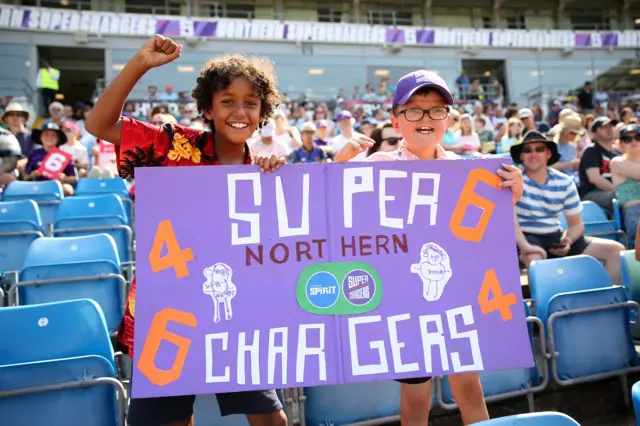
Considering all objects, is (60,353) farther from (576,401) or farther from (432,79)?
(576,401)

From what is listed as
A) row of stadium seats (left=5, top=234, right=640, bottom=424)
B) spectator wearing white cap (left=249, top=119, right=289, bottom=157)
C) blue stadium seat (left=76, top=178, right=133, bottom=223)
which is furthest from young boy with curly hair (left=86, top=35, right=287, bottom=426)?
spectator wearing white cap (left=249, top=119, right=289, bottom=157)

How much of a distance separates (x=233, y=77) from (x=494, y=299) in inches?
46.1

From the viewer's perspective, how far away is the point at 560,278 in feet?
10.8

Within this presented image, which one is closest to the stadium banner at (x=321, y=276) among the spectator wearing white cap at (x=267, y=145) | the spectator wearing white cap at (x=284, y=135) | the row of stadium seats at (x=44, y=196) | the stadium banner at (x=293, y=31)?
the row of stadium seats at (x=44, y=196)

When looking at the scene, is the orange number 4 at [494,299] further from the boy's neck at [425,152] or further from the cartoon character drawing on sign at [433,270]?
the boy's neck at [425,152]

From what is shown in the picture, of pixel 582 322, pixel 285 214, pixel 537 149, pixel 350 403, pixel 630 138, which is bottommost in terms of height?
pixel 350 403

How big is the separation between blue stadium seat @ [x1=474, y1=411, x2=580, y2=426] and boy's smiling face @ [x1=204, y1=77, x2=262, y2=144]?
1176mm

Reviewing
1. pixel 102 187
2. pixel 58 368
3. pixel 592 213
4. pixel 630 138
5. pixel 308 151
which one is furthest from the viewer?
pixel 308 151

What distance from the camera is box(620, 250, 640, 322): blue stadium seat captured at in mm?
3479

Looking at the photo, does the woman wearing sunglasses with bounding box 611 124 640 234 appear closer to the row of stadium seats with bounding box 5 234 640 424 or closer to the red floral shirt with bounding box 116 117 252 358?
the row of stadium seats with bounding box 5 234 640 424

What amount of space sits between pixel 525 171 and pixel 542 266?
3.80 ft

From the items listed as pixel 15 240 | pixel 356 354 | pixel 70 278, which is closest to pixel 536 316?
pixel 356 354

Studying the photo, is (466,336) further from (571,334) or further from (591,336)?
(591,336)

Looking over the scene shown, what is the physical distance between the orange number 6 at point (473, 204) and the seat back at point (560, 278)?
1561mm
